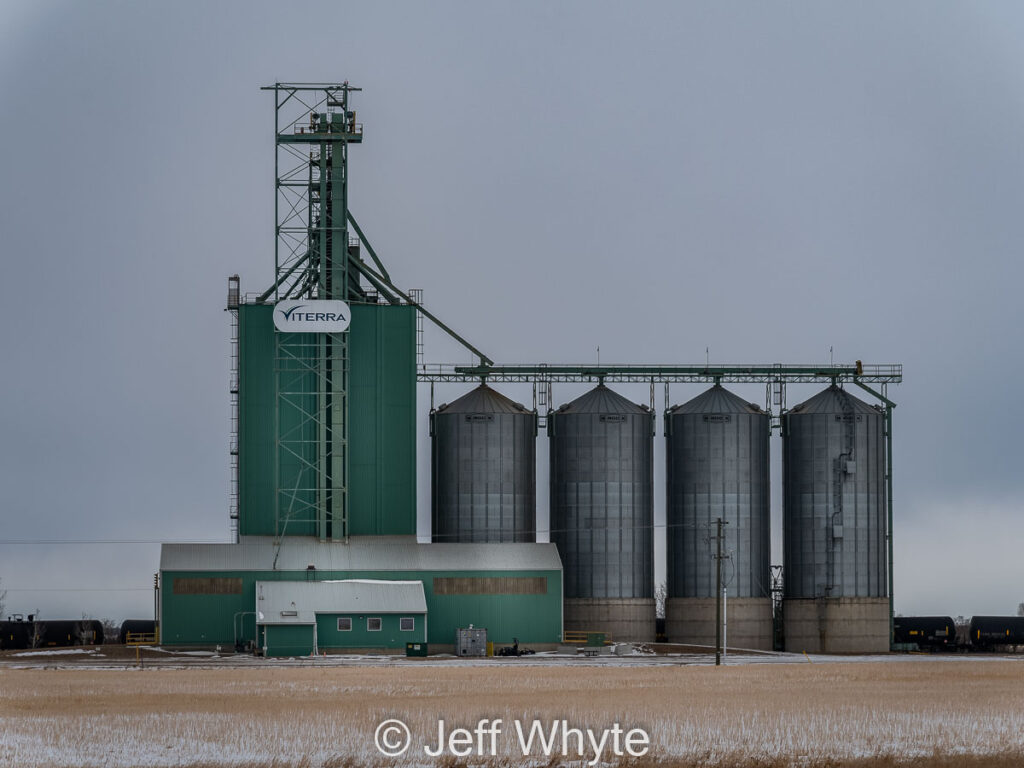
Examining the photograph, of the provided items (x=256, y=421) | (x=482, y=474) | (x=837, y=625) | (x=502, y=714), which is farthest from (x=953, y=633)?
(x=502, y=714)

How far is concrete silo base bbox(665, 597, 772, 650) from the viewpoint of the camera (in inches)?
4097

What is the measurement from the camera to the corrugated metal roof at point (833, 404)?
10675 cm

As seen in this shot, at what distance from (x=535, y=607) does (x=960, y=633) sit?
43750mm

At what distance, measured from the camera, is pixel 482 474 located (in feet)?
341

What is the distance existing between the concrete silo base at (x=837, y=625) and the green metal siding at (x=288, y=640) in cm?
3021

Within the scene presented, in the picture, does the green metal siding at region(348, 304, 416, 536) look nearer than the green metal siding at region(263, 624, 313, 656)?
No

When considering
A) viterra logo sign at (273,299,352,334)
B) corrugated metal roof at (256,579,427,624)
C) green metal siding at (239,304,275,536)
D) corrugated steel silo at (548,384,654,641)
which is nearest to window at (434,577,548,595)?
corrugated metal roof at (256,579,427,624)

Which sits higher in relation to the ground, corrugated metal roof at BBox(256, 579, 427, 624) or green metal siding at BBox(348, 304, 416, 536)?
green metal siding at BBox(348, 304, 416, 536)

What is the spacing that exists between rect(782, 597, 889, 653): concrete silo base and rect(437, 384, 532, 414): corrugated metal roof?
67.3 ft

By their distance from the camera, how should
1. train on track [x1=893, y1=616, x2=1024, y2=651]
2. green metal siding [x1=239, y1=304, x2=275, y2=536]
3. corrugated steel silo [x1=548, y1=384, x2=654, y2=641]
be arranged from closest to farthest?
1. green metal siding [x1=239, y1=304, x2=275, y2=536]
2. corrugated steel silo [x1=548, y1=384, x2=654, y2=641]
3. train on track [x1=893, y1=616, x2=1024, y2=651]

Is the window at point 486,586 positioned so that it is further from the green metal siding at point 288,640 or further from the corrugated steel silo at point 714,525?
the corrugated steel silo at point 714,525

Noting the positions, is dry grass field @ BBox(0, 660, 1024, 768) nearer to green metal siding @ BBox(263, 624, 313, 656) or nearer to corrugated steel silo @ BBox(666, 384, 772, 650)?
green metal siding @ BBox(263, 624, 313, 656)

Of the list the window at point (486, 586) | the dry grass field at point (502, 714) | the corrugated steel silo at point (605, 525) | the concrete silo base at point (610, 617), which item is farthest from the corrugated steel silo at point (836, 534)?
the dry grass field at point (502, 714)

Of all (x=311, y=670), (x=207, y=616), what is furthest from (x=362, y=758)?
(x=207, y=616)
